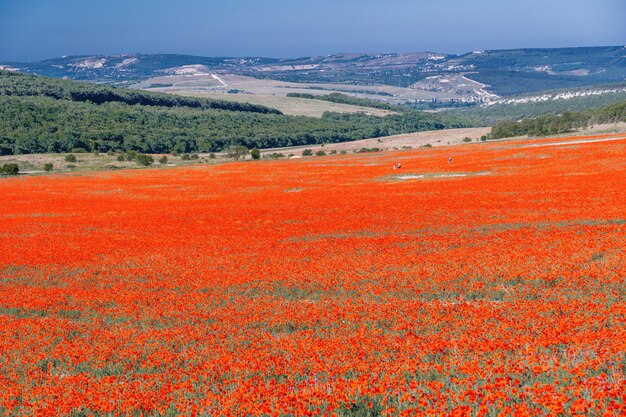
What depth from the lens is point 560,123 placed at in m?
114

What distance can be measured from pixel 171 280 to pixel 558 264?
12.3 meters

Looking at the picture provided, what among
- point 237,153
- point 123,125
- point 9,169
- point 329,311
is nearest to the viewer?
point 329,311

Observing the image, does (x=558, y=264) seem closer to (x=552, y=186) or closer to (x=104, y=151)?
(x=552, y=186)

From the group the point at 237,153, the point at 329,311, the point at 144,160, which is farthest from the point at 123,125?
the point at 329,311

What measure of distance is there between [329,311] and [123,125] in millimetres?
140701

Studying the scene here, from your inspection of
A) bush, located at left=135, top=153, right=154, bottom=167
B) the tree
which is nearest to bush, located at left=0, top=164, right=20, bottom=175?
bush, located at left=135, top=153, right=154, bottom=167

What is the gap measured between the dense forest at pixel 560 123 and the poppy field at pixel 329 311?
254 ft

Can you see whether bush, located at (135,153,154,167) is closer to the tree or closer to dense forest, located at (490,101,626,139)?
the tree

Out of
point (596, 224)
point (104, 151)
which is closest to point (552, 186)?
point (596, 224)

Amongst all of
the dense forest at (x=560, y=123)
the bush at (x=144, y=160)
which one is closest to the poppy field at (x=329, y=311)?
the bush at (x=144, y=160)

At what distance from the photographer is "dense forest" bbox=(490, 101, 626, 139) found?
109 meters

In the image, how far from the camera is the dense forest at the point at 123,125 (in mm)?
126000

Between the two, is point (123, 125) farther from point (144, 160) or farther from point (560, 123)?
point (560, 123)

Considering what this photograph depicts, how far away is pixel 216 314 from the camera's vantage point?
15586 millimetres
